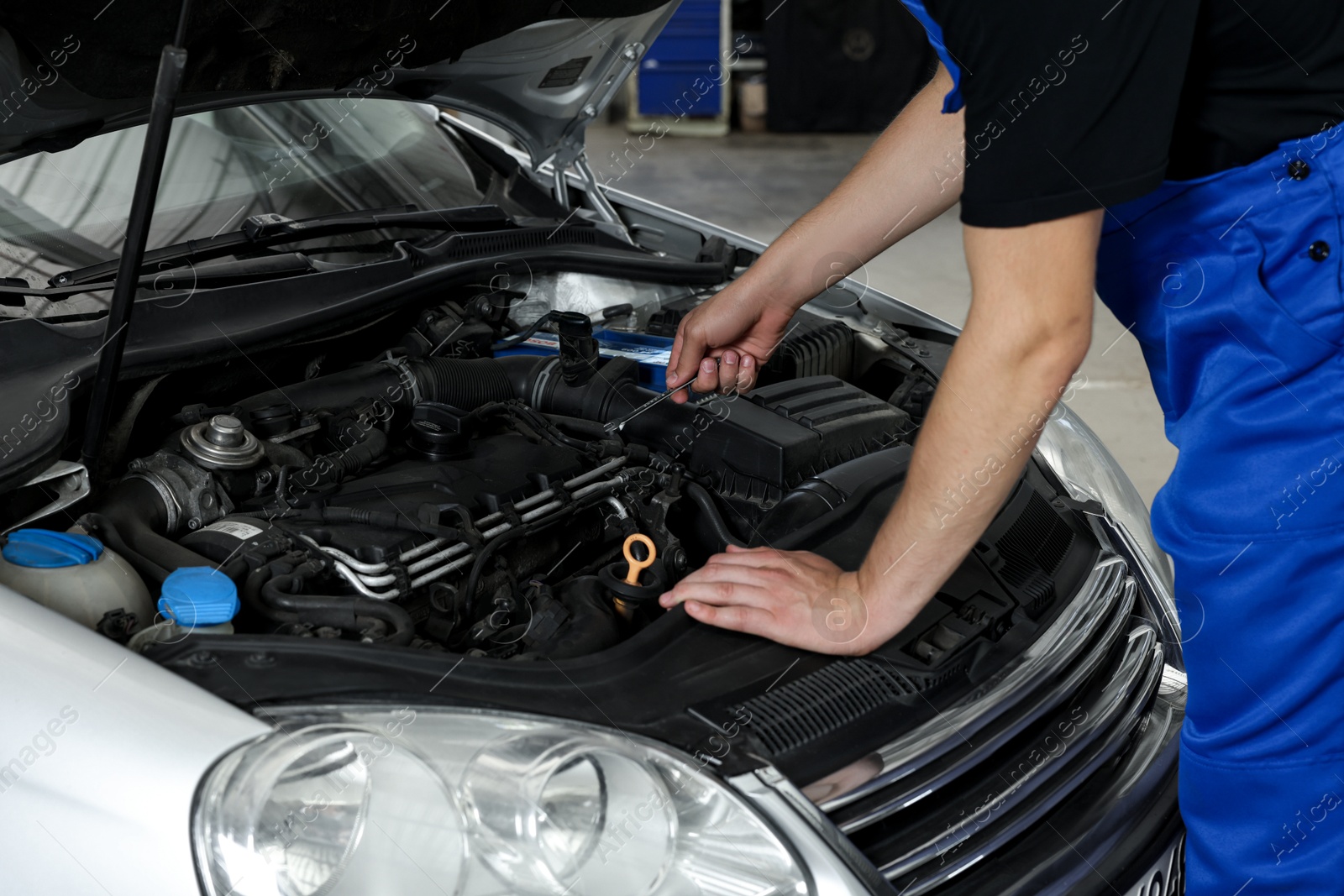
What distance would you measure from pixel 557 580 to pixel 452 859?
56 centimetres

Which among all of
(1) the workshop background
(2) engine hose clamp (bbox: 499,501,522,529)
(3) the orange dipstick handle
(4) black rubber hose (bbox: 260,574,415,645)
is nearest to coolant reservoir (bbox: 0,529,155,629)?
(4) black rubber hose (bbox: 260,574,415,645)

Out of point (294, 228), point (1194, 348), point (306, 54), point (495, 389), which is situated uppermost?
point (306, 54)

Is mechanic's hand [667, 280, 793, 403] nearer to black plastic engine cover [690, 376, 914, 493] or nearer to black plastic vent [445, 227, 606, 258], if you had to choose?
black plastic engine cover [690, 376, 914, 493]

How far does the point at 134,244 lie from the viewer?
1.19 meters

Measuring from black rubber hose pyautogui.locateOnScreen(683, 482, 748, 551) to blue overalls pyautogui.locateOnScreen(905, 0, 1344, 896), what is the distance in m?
0.50

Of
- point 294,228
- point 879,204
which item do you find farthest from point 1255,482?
point 294,228

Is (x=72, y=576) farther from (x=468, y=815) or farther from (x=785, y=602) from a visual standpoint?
(x=785, y=602)

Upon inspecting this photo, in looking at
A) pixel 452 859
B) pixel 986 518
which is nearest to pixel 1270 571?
pixel 986 518

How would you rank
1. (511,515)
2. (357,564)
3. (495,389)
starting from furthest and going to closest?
(495,389), (511,515), (357,564)

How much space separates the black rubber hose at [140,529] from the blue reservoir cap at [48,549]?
0.24 feet

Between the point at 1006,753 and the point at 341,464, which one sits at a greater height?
the point at 341,464

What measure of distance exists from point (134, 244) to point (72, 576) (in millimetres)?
348

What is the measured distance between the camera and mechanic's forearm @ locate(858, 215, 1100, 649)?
93cm

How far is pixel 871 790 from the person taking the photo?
105 centimetres
